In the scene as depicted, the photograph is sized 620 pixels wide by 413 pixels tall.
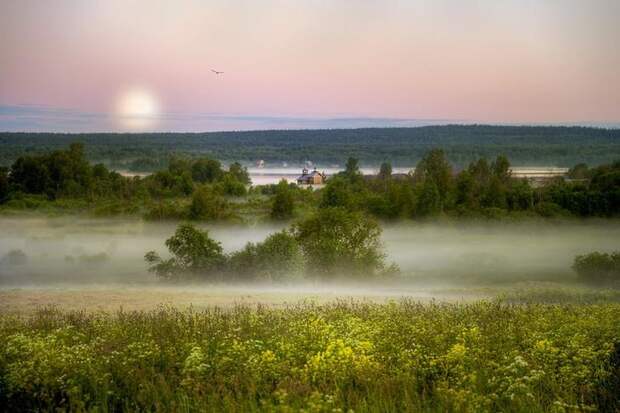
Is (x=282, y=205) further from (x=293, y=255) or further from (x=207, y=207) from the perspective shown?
(x=293, y=255)

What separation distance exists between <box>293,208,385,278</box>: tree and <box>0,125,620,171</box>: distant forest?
83.7ft

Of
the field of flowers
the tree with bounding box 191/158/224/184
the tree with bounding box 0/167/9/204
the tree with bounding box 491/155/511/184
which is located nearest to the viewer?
the field of flowers

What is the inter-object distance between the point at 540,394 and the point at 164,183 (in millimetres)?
48193

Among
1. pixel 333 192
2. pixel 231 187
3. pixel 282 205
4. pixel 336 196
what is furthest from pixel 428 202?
pixel 231 187

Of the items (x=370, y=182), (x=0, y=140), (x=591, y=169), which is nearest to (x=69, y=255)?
(x=0, y=140)

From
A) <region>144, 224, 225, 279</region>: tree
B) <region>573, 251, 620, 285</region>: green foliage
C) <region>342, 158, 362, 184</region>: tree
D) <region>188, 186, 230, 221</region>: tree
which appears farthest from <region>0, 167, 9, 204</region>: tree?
<region>573, 251, 620, 285</region>: green foliage

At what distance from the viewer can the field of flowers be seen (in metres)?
9.05

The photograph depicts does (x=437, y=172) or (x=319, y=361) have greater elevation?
(x=319, y=361)

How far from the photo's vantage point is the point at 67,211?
1988 inches

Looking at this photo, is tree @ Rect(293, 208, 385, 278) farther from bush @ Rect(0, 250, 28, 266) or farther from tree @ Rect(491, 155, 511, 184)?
bush @ Rect(0, 250, 28, 266)

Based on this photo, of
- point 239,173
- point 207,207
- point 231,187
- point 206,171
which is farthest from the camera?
point 239,173

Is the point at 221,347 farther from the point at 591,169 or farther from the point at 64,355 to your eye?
the point at 591,169

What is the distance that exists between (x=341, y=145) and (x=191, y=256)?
134ft

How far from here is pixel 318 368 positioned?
9.70 m
